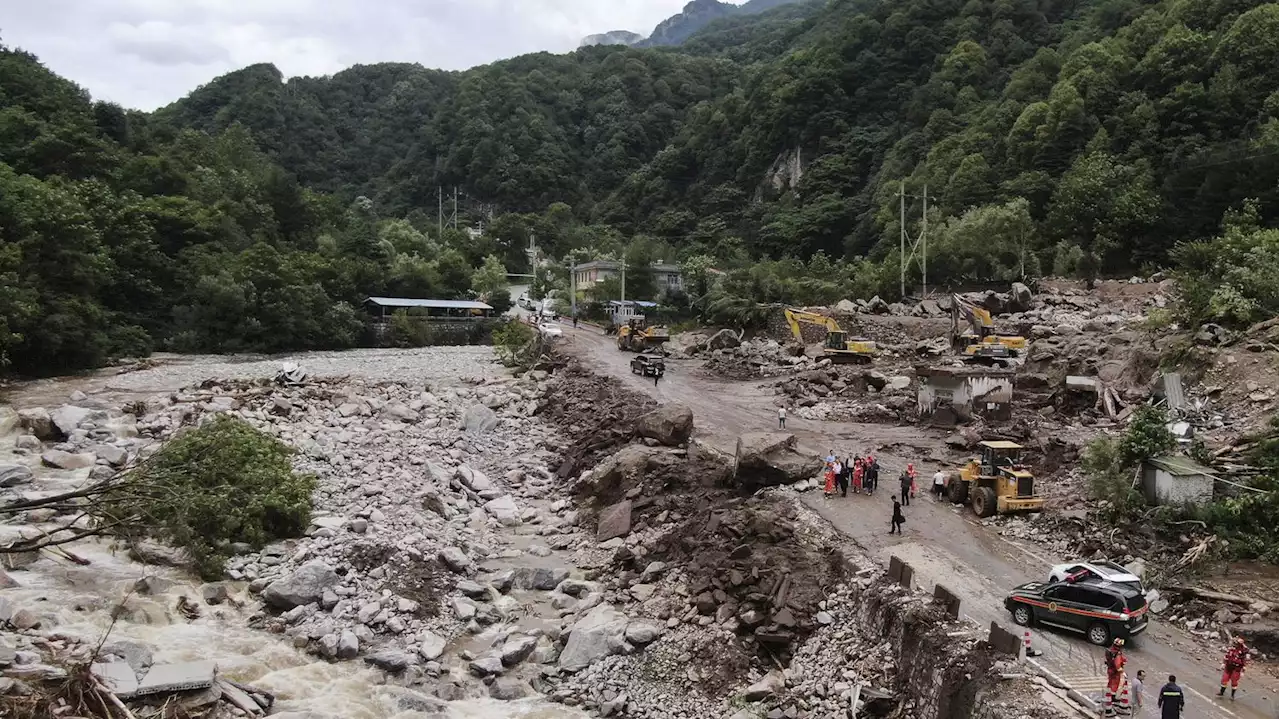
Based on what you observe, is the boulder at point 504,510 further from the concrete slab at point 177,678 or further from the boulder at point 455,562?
the concrete slab at point 177,678

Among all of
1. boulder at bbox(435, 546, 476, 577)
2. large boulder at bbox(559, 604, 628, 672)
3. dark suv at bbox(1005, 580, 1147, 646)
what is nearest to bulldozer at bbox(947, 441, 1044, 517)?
dark suv at bbox(1005, 580, 1147, 646)

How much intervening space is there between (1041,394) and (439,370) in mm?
29204

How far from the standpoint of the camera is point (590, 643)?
12.9 m

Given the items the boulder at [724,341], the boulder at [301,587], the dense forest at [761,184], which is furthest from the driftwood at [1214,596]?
the boulder at [724,341]

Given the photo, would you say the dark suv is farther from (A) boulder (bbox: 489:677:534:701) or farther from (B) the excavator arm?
(B) the excavator arm

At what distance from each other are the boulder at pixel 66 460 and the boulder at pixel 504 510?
10.4 meters

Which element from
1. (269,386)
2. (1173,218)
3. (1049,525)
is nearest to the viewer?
(1049,525)

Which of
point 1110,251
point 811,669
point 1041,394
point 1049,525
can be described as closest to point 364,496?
point 811,669

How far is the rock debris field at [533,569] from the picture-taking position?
12.0m

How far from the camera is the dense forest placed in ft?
141

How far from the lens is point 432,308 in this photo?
64562 millimetres

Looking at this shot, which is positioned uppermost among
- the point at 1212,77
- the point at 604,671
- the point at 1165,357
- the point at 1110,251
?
the point at 1212,77

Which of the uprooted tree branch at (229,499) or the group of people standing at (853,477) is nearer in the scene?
the uprooted tree branch at (229,499)

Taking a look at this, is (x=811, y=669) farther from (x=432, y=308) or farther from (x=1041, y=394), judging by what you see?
(x=432, y=308)
